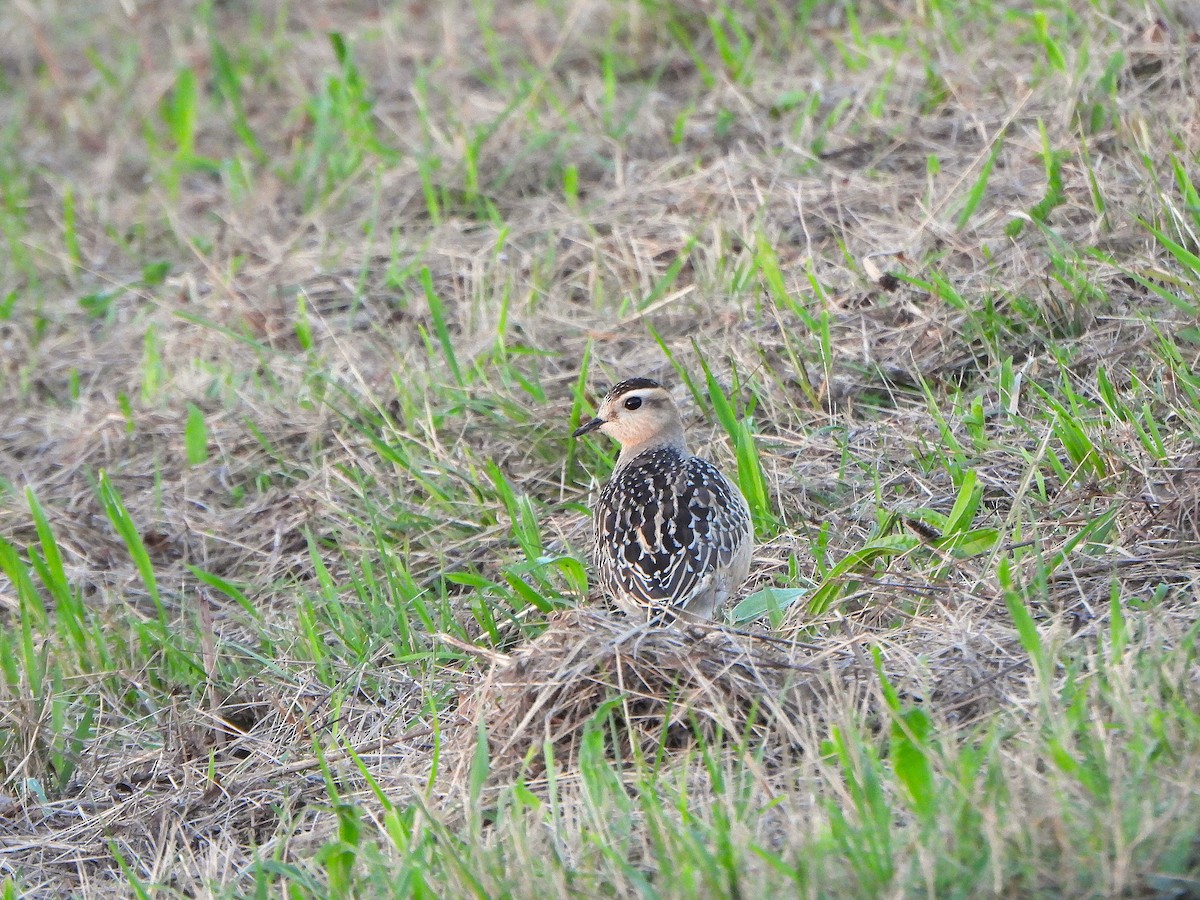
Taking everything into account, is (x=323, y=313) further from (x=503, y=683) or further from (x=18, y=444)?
(x=503, y=683)

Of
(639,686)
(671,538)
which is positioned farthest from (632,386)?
(639,686)

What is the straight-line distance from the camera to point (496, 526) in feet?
19.3

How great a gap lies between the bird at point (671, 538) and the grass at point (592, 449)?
0.16m

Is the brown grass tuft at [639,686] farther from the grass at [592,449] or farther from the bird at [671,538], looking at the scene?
the bird at [671,538]

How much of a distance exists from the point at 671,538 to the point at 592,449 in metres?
1.42

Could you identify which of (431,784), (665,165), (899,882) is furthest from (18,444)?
(899,882)

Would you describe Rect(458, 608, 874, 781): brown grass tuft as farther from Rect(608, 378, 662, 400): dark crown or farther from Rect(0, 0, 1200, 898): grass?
Rect(608, 378, 662, 400): dark crown

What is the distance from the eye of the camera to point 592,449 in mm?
6395

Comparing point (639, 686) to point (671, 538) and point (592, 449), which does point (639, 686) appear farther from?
point (592, 449)

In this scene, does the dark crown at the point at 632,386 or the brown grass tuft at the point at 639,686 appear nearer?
the brown grass tuft at the point at 639,686

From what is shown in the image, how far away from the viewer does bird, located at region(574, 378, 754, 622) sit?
493 cm

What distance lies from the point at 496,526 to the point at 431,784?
180 centimetres

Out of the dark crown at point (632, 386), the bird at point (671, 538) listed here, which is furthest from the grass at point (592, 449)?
the dark crown at point (632, 386)

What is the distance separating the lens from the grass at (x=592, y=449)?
3785mm
